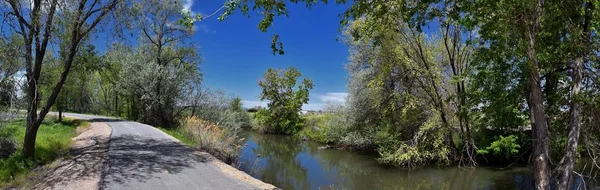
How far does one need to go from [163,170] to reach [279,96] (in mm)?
33729

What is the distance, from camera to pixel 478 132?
19156 millimetres

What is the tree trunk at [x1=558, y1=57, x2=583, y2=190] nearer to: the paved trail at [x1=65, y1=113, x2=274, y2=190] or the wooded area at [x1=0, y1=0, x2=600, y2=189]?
the wooded area at [x1=0, y1=0, x2=600, y2=189]

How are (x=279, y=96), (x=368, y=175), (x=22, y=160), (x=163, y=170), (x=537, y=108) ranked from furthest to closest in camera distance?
(x=279, y=96), (x=368, y=175), (x=22, y=160), (x=163, y=170), (x=537, y=108)

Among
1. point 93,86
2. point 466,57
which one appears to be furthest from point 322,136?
point 93,86

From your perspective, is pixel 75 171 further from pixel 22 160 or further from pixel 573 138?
pixel 573 138

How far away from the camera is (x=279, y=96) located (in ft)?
144

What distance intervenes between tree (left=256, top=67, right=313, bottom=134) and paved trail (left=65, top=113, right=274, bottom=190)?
2798 centimetres

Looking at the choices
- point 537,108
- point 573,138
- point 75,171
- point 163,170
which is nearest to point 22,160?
point 75,171

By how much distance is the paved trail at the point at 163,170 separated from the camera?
28.1 feet

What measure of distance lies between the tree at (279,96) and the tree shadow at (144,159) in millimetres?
26140

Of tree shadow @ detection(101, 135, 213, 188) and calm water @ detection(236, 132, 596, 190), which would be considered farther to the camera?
calm water @ detection(236, 132, 596, 190)

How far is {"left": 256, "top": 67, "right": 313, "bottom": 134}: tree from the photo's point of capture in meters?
42.7

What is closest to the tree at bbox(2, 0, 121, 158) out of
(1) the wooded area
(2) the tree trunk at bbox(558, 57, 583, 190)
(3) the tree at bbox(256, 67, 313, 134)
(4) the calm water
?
(1) the wooded area

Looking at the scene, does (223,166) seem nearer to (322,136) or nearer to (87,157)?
(87,157)
